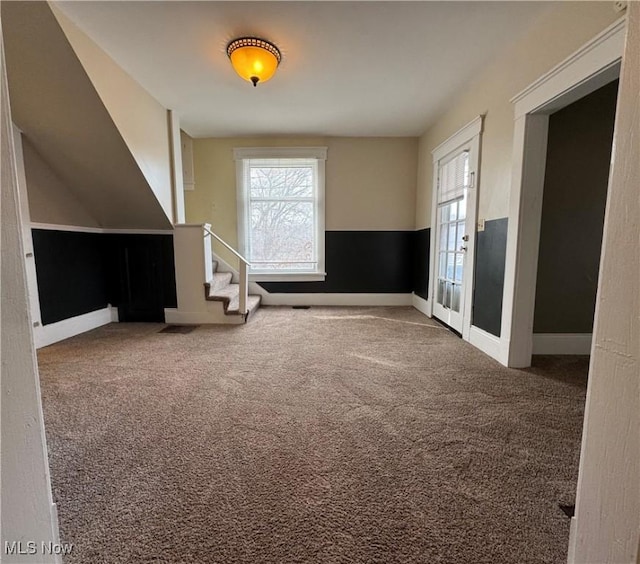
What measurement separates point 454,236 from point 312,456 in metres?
2.76

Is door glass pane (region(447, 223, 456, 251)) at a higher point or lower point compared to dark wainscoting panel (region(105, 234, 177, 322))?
higher

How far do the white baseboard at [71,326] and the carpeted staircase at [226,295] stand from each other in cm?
125

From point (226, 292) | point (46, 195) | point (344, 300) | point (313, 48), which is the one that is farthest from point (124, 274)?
point (313, 48)

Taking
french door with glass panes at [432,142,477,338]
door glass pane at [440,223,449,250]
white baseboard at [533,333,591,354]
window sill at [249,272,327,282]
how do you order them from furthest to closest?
1. window sill at [249,272,327,282]
2. door glass pane at [440,223,449,250]
3. french door with glass panes at [432,142,477,338]
4. white baseboard at [533,333,591,354]

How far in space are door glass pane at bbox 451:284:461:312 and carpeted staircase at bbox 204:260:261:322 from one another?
7.86ft

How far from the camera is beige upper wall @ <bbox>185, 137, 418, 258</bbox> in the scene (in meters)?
4.29

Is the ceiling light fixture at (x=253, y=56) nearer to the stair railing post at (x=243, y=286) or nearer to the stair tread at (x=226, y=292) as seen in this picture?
the stair railing post at (x=243, y=286)

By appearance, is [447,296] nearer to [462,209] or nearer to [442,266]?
[442,266]

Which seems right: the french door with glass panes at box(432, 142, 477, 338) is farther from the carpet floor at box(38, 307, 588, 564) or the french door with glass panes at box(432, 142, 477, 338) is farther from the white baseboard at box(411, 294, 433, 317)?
the carpet floor at box(38, 307, 588, 564)

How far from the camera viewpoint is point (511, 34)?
212cm

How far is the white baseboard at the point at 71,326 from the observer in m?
2.74

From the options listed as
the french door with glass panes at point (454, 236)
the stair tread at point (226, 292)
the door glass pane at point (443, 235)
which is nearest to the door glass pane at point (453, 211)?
the french door with glass panes at point (454, 236)

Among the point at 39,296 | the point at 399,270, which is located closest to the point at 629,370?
the point at 39,296

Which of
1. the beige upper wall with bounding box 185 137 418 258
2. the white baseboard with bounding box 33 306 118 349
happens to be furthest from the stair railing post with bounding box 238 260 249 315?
the white baseboard with bounding box 33 306 118 349
